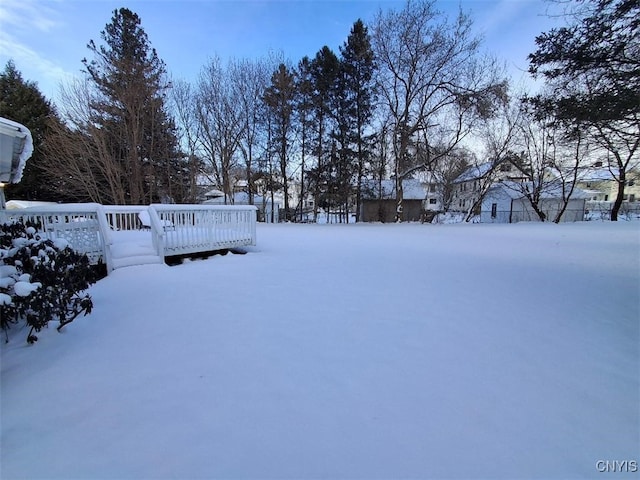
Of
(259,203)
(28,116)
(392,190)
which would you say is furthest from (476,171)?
(28,116)

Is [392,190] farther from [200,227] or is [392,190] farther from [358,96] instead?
[200,227]

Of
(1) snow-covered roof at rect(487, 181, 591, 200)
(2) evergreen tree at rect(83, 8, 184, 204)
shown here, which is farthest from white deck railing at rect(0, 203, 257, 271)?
(1) snow-covered roof at rect(487, 181, 591, 200)

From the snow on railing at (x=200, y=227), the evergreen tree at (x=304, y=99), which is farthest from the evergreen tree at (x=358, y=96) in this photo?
the snow on railing at (x=200, y=227)

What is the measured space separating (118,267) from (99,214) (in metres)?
0.94

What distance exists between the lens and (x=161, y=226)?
5137 millimetres

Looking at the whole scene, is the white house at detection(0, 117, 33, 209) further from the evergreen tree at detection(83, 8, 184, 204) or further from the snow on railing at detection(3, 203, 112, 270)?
the evergreen tree at detection(83, 8, 184, 204)

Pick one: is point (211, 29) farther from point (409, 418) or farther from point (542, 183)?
point (542, 183)

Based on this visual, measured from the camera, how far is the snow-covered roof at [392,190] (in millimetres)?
19859

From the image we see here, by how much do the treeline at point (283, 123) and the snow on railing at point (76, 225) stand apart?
368 inches

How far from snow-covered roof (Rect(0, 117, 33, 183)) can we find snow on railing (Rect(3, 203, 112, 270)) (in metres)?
0.60

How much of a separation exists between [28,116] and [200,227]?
16.2m

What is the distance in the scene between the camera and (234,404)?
5.83 feet

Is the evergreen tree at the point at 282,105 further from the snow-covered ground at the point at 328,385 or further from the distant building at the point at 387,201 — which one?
the snow-covered ground at the point at 328,385

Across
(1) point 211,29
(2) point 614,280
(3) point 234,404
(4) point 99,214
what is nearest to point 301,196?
(1) point 211,29
